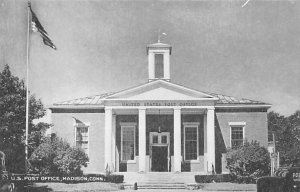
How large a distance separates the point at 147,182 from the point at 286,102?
9606 millimetres

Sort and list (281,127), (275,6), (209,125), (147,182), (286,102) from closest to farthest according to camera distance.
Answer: (275,6), (286,102), (147,182), (209,125), (281,127)

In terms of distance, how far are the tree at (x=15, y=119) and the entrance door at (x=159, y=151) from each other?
7908mm

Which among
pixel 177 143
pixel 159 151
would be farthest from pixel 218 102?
pixel 159 151

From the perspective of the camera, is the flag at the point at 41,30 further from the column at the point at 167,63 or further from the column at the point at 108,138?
the column at the point at 167,63

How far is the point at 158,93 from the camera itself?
3319 centimetres

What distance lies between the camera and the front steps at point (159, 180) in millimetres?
28469

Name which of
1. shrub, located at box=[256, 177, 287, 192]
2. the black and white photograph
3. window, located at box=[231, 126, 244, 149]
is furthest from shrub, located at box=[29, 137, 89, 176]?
shrub, located at box=[256, 177, 287, 192]

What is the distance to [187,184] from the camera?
2802 cm

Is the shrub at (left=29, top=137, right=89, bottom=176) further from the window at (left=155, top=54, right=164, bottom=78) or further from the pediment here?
the window at (left=155, top=54, right=164, bottom=78)

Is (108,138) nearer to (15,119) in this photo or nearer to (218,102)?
(15,119)

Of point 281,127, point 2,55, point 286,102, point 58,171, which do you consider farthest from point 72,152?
point 281,127

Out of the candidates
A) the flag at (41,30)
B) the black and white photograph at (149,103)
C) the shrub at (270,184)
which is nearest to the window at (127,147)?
the black and white photograph at (149,103)

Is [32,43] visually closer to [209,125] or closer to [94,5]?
[94,5]

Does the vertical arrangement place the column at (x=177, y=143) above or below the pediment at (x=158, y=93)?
below
